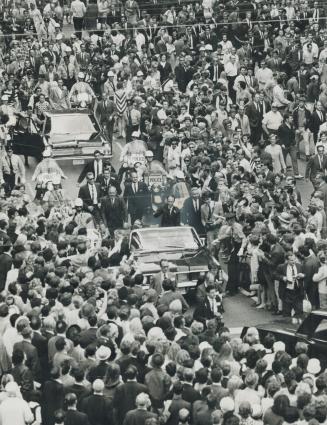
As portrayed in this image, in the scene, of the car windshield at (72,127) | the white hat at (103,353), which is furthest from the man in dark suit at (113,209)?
the white hat at (103,353)

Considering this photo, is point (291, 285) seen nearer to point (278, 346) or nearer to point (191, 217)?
point (191, 217)

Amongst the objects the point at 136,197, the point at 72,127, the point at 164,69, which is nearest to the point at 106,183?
the point at 136,197

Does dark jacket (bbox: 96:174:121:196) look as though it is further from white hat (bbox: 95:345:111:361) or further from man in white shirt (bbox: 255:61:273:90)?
white hat (bbox: 95:345:111:361)

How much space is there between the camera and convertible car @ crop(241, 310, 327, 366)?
20.3m

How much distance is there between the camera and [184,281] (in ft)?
81.7

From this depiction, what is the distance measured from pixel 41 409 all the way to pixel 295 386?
326cm

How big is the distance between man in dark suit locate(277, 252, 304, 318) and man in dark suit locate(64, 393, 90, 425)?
7983 millimetres

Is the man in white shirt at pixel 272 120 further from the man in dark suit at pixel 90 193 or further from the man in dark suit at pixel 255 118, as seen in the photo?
the man in dark suit at pixel 90 193

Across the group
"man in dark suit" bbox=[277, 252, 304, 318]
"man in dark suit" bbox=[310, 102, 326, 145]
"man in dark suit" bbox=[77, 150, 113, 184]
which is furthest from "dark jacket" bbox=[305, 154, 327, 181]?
"man in dark suit" bbox=[277, 252, 304, 318]

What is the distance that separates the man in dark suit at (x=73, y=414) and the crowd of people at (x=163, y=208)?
0.02 m

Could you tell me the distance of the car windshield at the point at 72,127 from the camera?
1310 inches

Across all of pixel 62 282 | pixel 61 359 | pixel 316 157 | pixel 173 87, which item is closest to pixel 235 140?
pixel 316 157

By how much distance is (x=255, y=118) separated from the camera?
33094mm

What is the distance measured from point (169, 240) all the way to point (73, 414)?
960 centimetres
